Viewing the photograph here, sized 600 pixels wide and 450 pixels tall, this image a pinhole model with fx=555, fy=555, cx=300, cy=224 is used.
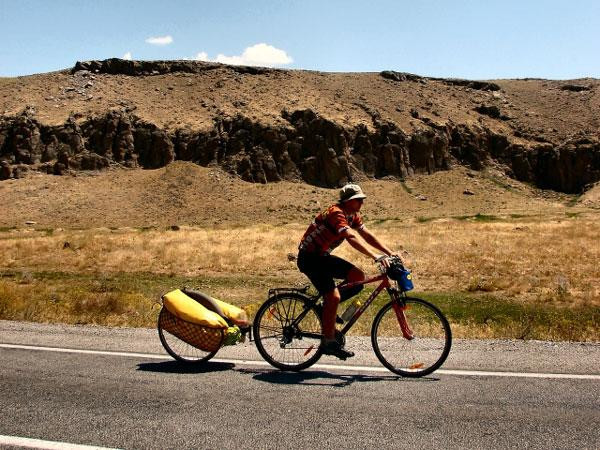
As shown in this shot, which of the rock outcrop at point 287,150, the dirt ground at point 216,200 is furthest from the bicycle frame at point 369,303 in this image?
the rock outcrop at point 287,150

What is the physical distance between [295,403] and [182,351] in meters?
2.59

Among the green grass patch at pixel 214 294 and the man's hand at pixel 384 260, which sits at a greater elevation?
the man's hand at pixel 384 260

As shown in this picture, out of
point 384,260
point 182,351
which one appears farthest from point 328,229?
point 182,351

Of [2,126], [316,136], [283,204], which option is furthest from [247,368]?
[2,126]

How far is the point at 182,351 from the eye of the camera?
25.7 ft

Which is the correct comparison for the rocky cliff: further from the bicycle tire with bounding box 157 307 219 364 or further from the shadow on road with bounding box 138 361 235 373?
the shadow on road with bounding box 138 361 235 373

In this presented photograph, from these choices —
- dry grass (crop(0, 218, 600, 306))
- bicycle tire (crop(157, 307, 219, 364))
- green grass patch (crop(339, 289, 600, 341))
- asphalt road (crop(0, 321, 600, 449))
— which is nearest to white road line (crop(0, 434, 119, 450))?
asphalt road (crop(0, 321, 600, 449))

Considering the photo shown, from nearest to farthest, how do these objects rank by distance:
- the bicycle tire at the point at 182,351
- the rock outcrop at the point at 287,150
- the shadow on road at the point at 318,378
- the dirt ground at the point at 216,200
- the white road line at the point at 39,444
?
the white road line at the point at 39,444
the shadow on road at the point at 318,378
the bicycle tire at the point at 182,351
the dirt ground at the point at 216,200
the rock outcrop at the point at 287,150

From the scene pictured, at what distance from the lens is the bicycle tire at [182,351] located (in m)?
7.56

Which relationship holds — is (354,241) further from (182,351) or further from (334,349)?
(182,351)

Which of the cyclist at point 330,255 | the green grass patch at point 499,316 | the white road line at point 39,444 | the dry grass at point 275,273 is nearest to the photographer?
the white road line at point 39,444

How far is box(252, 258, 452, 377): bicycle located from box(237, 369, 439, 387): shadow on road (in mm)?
246

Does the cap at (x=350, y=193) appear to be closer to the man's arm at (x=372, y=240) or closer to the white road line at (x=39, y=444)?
the man's arm at (x=372, y=240)

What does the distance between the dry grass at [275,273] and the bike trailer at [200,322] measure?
439 centimetres
